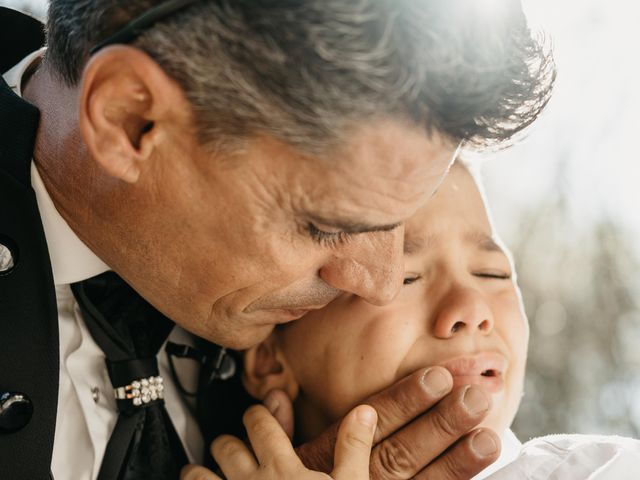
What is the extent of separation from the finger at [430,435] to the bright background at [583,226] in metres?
1.62

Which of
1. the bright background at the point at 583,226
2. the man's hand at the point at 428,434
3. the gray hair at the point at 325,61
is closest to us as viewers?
the gray hair at the point at 325,61

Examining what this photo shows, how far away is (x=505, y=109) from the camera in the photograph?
1428 mm

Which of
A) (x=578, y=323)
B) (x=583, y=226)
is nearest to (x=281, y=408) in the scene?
(x=583, y=226)

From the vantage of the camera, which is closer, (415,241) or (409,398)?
(409,398)

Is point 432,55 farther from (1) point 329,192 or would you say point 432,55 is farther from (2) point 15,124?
(2) point 15,124

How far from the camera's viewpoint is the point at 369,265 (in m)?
1.49

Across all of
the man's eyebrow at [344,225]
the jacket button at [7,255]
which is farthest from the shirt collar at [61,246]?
the man's eyebrow at [344,225]

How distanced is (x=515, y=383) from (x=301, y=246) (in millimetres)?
627

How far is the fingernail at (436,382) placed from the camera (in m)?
1.60

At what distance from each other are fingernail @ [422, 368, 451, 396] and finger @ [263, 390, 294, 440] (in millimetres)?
364

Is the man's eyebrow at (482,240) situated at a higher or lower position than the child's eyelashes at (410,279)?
higher

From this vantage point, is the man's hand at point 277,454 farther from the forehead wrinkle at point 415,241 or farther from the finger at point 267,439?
the forehead wrinkle at point 415,241

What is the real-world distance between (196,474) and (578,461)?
0.75 metres

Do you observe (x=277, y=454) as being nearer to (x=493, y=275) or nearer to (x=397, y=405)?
(x=397, y=405)
